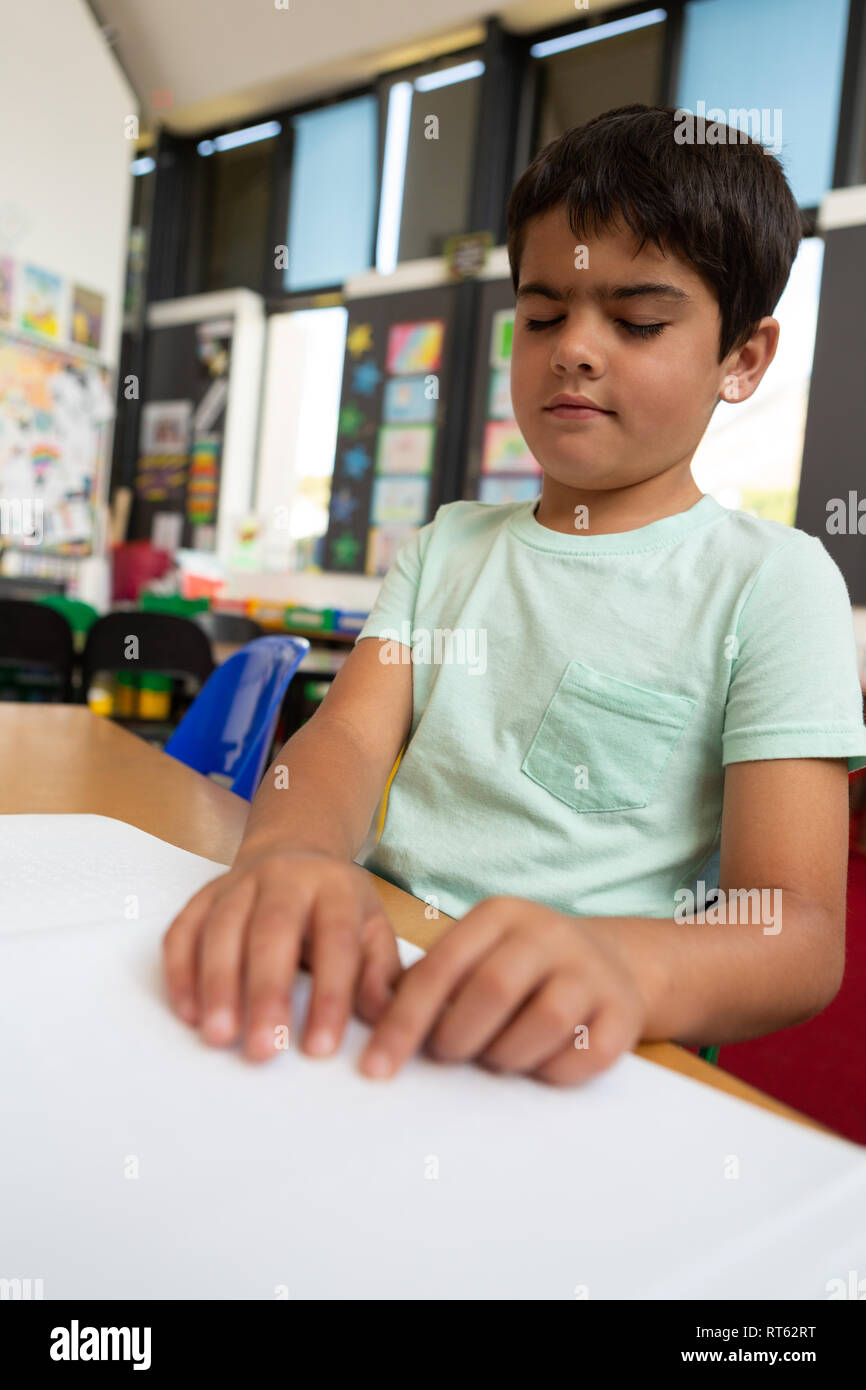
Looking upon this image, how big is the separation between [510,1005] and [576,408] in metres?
0.48

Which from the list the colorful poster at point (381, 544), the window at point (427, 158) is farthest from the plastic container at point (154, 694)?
the window at point (427, 158)

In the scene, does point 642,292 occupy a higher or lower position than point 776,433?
lower

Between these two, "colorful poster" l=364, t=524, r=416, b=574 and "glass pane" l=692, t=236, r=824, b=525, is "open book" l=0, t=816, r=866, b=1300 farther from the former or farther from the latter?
"colorful poster" l=364, t=524, r=416, b=574

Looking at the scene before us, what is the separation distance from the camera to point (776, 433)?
410 centimetres

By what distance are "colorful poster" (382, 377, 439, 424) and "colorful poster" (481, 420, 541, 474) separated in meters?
0.36

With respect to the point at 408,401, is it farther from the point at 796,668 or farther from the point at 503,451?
the point at 796,668

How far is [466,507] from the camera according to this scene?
90 centimetres

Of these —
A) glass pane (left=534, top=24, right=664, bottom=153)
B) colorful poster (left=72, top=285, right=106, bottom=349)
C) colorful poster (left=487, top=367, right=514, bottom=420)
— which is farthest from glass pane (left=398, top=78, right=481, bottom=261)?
colorful poster (left=72, top=285, right=106, bottom=349)

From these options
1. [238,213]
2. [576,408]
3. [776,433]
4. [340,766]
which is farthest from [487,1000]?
[238,213]

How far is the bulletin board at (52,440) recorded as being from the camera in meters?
4.81

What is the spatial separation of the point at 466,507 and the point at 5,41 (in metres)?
5.13

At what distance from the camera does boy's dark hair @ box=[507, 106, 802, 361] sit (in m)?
0.67
